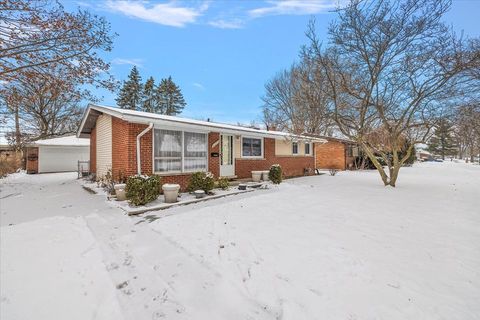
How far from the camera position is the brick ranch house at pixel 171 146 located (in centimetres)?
831

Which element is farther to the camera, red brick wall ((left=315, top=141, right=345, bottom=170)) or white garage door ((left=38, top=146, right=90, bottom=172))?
red brick wall ((left=315, top=141, right=345, bottom=170))

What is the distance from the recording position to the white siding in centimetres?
1044

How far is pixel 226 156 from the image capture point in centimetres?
1194

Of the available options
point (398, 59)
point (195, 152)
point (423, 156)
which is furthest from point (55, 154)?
point (423, 156)

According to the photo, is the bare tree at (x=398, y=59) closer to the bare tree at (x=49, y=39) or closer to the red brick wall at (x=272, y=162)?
the red brick wall at (x=272, y=162)

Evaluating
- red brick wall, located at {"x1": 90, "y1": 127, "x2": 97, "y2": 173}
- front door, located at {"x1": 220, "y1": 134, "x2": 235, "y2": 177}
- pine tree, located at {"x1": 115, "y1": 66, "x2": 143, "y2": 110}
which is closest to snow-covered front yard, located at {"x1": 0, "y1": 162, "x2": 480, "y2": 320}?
front door, located at {"x1": 220, "y1": 134, "x2": 235, "y2": 177}

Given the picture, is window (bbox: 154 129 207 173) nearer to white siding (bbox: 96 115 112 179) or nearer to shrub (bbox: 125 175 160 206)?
shrub (bbox: 125 175 160 206)

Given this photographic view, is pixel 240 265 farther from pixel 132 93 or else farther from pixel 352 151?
pixel 132 93

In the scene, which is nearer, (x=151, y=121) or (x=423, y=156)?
(x=151, y=121)

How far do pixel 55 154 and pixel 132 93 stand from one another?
19227 mm

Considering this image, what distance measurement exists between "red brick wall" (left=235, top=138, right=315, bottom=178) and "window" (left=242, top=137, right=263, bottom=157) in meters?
0.34

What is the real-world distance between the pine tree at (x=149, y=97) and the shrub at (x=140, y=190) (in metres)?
33.3

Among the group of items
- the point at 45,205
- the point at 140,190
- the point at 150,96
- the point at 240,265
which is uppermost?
the point at 150,96

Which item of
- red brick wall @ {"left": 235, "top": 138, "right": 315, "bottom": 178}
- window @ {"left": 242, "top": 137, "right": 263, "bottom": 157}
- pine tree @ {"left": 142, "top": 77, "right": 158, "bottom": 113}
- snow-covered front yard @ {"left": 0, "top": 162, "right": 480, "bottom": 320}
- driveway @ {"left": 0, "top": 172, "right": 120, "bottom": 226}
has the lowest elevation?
snow-covered front yard @ {"left": 0, "top": 162, "right": 480, "bottom": 320}
